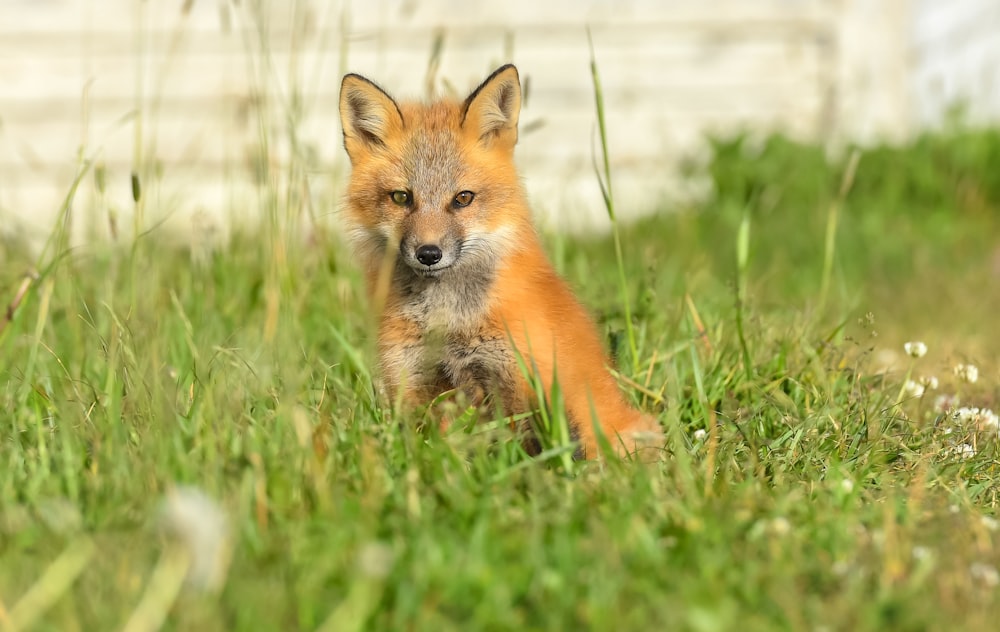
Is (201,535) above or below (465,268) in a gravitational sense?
below

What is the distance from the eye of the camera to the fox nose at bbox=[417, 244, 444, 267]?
10.7ft

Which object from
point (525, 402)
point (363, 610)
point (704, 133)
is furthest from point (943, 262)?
point (363, 610)

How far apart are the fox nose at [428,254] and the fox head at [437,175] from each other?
3cm

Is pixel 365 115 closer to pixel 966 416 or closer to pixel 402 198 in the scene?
pixel 402 198

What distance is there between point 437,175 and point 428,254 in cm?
36

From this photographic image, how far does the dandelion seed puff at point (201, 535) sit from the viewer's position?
6.03ft

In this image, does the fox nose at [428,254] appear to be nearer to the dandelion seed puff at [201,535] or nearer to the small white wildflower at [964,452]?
the dandelion seed puff at [201,535]

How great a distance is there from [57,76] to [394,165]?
22.2ft

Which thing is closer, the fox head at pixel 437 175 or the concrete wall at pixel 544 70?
the fox head at pixel 437 175

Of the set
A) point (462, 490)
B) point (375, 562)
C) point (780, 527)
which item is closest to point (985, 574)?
point (780, 527)

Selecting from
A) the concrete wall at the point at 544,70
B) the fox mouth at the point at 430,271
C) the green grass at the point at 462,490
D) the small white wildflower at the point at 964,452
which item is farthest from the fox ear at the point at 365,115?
the concrete wall at the point at 544,70

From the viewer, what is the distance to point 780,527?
2.38 metres

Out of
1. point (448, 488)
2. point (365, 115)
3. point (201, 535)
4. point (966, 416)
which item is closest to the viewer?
point (201, 535)

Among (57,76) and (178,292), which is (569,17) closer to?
(57,76)
